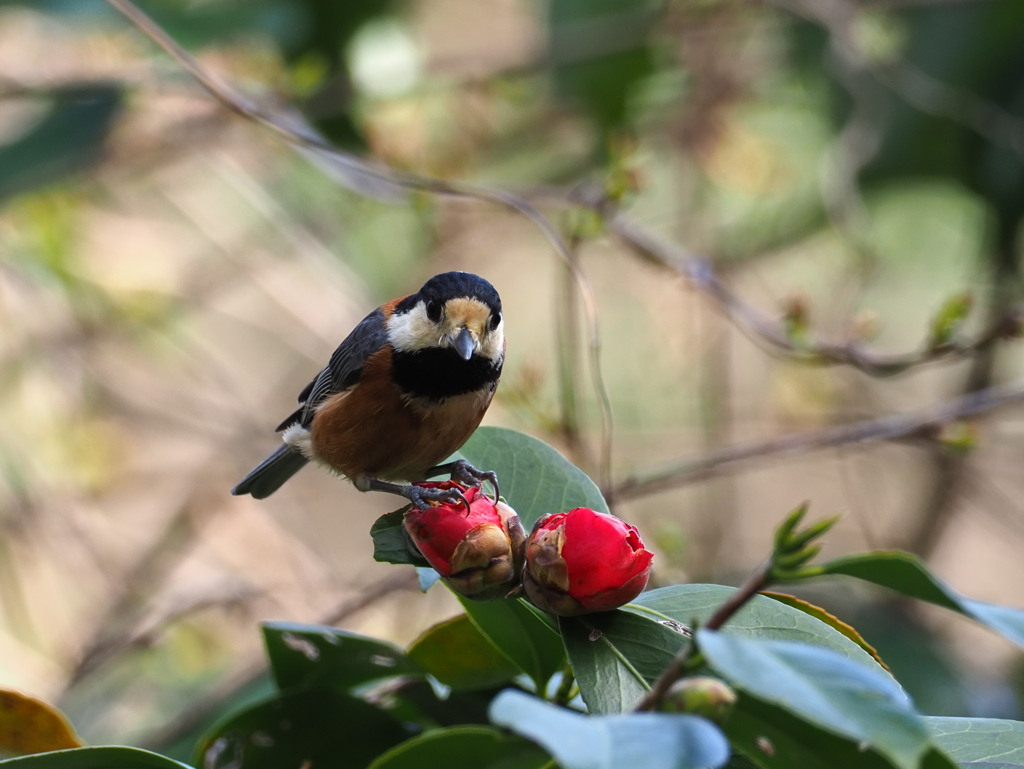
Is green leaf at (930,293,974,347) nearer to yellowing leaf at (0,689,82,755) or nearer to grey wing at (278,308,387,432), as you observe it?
grey wing at (278,308,387,432)

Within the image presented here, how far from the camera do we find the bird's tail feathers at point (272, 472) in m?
2.78

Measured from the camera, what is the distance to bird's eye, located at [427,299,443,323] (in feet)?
7.37

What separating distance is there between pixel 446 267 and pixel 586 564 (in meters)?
4.37

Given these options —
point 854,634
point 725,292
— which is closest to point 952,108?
point 725,292

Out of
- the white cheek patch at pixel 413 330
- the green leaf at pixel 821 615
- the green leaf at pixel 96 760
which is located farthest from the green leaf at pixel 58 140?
the green leaf at pixel 821 615

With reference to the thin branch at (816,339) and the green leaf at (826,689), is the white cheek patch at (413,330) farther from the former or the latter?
the green leaf at (826,689)

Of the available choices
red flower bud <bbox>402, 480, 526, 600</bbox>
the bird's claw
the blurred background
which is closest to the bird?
the bird's claw

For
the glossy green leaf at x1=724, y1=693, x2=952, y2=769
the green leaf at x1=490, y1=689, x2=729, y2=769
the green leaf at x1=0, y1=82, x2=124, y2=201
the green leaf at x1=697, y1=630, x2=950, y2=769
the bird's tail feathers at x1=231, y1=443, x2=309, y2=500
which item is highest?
the green leaf at x1=0, y1=82, x2=124, y2=201

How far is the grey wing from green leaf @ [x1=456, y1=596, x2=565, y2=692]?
1039 millimetres

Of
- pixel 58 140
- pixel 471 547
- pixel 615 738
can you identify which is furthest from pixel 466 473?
pixel 58 140

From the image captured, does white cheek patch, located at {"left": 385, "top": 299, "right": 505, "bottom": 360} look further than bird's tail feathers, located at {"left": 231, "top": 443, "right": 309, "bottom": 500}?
No

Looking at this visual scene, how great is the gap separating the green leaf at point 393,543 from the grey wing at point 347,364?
957 millimetres

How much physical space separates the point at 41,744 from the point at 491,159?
14.5 feet

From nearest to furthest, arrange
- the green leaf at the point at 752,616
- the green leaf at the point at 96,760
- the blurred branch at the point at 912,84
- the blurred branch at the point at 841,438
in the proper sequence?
the green leaf at the point at 96,760, the green leaf at the point at 752,616, the blurred branch at the point at 841,438, the blurred branch at the point at 912,84
